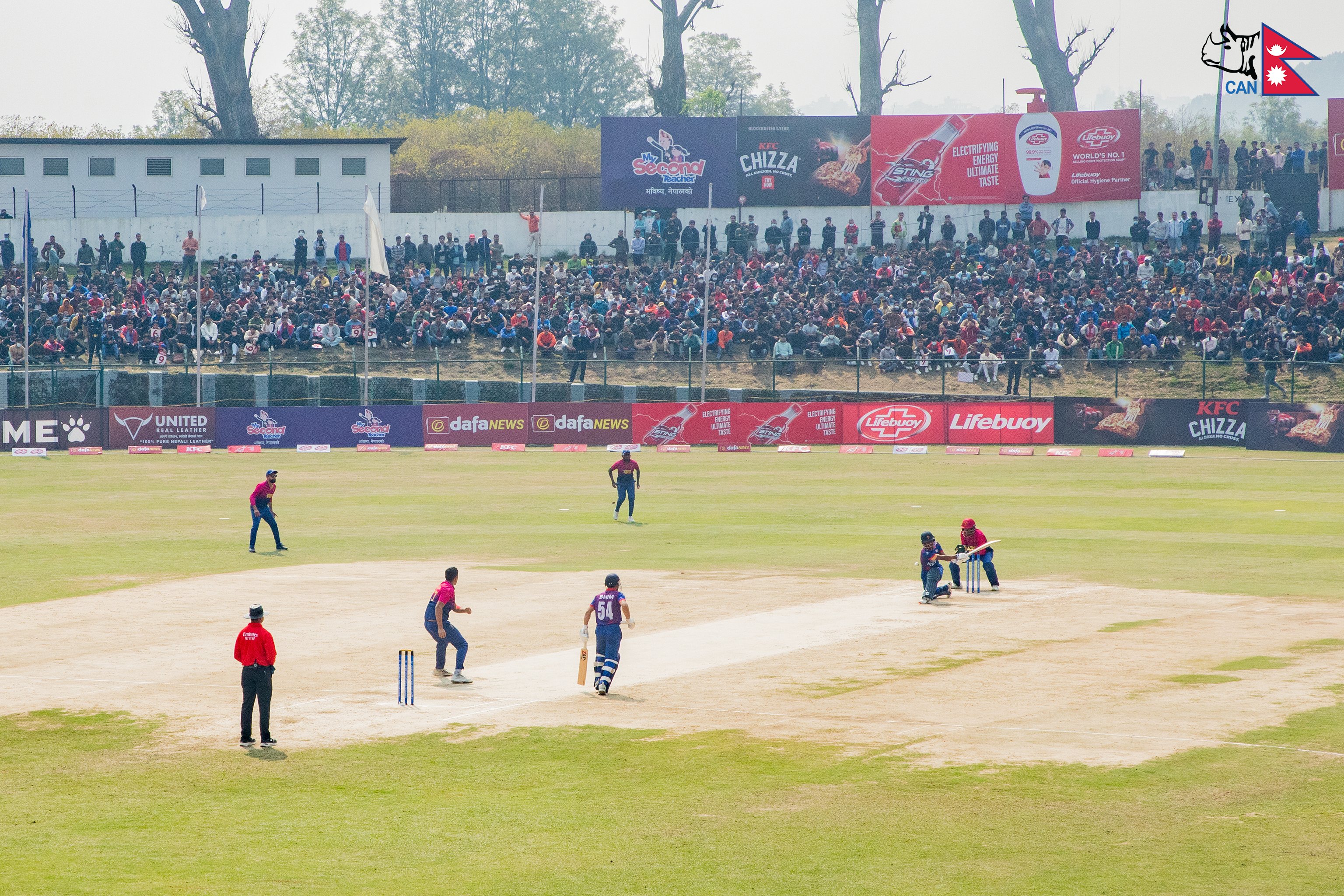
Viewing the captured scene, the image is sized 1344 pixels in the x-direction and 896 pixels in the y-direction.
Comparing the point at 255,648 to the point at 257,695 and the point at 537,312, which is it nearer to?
the point at 257,695

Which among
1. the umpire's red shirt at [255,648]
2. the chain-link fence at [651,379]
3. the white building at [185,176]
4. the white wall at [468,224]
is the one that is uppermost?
the white building at [185,176]

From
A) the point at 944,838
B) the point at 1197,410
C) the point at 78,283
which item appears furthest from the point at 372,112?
the point at 944,838

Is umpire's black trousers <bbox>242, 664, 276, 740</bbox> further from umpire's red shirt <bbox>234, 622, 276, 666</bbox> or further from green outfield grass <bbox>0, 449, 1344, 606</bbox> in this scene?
green outfield grass <bbox>0, 449, 1344, 606</bbox>

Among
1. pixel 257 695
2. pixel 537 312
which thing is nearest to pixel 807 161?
pixel 537 312

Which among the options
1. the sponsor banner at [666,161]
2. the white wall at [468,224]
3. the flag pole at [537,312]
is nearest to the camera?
the flag pole at [537,312]

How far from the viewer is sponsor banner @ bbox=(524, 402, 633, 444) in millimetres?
54688

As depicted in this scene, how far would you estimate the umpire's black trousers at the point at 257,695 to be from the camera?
15922 mm

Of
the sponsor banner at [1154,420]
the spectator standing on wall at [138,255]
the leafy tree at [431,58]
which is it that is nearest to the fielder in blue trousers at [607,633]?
the sponsor banner at [1154,420]

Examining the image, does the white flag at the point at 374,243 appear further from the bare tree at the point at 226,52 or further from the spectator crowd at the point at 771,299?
the bare tree at the point at 226,52

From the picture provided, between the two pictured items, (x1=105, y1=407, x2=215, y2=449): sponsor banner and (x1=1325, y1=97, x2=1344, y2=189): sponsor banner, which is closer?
(x1=105, y1=407, x2=215, y2=449): sponsor banner

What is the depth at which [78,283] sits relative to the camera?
65.4m

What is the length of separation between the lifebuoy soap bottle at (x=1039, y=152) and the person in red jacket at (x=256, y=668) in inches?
2494

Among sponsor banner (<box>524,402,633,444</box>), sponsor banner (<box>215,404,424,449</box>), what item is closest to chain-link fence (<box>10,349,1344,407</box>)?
sponsor banner (<box>215,404,424,449</box>)

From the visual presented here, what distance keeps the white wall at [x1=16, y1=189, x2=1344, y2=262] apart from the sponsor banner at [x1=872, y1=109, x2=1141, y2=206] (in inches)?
30.8
